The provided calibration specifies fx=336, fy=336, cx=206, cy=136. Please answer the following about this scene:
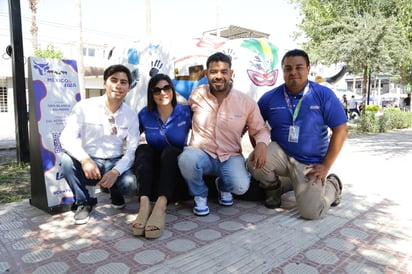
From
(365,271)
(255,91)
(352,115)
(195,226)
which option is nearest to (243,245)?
(195,226)

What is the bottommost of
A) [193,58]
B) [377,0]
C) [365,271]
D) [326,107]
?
[365,271]

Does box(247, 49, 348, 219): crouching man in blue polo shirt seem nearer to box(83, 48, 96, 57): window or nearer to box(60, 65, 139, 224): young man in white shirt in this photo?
box(60, 65, 139, 224): young man in white shirt

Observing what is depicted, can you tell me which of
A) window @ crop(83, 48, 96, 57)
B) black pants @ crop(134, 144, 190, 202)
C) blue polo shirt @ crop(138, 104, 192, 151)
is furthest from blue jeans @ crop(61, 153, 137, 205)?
window @ crop(83, 48, 96, 57)

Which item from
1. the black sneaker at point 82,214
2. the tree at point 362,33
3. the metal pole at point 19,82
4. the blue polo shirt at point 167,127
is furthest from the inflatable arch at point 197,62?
the tree at point 362,33

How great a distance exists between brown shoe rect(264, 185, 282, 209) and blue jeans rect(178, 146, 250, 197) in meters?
0.42

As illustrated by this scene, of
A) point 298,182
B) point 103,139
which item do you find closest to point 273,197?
point 298,182

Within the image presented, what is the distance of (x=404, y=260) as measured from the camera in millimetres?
2490

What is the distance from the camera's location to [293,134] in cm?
343

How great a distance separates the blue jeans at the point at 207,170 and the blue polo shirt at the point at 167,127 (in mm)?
A: 185

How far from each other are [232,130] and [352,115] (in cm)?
1968

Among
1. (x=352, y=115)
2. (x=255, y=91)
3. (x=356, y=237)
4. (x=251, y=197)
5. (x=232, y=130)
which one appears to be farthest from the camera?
(x=352, y=115)

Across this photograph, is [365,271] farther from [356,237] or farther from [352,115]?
[352,115]

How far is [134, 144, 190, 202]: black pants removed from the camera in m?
3.10

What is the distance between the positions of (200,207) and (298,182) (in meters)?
1.02
